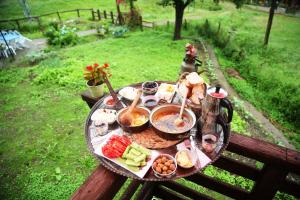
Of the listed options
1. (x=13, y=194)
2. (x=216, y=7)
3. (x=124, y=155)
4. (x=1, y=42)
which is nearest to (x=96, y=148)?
(x=124, y=155)

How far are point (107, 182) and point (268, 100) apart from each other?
31.0 feet

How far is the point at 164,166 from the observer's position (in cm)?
204

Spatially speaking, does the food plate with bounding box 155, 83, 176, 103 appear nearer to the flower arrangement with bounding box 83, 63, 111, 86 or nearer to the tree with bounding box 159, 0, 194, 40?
the flower arrangement with bounding box 83, 63, 111, 86

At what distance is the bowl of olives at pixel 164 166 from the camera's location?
2.02 metres

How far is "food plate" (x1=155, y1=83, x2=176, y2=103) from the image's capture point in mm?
3021

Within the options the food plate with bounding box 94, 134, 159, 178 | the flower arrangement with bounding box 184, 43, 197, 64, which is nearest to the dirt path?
the flower arrangement with bounding box 184, 43, 197, 64

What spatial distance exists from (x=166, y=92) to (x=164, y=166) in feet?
4.24

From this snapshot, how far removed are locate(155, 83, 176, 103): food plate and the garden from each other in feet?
8.60

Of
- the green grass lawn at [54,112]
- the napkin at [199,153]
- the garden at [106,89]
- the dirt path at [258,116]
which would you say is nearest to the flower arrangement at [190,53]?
the napkin at [199,153]

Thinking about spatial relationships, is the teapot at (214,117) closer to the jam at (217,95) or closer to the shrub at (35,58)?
the jam at (217,95)

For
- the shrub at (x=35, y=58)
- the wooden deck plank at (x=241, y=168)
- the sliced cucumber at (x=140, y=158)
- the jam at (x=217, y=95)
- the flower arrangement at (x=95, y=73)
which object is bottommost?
the shrub at (x=35, y=58)

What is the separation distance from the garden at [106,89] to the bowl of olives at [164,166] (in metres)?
2.95

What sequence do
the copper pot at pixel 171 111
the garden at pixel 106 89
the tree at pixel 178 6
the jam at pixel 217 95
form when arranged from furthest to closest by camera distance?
the tree at pixel 178 6 → the garden at pixel 106 89 → the copper pot at pixel 171 111 → the jam at pixel 217 95

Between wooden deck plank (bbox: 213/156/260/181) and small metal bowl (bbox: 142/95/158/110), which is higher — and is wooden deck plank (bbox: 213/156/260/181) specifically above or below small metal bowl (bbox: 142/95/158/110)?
below
